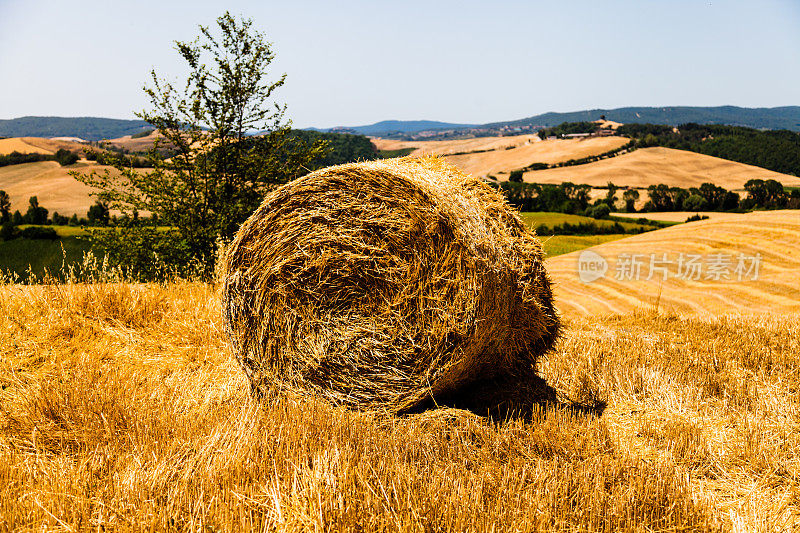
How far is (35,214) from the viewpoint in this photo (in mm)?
33750

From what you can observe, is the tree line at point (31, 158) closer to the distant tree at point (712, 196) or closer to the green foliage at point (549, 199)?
the green foliage at point (549, 199)

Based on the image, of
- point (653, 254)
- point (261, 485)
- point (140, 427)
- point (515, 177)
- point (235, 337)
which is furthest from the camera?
point (515, 177)

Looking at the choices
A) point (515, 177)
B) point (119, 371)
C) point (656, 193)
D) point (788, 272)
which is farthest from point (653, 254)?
point (515, 177)

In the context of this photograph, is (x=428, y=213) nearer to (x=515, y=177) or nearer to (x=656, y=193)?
(x=656, y=193)

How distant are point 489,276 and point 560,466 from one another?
1405 mm

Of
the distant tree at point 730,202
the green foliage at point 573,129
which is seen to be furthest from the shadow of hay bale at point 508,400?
the green foliage at point 573,129

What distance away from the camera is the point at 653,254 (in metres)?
10.4

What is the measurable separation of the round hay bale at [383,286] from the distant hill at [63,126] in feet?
421

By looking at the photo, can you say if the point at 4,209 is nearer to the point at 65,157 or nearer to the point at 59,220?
the point at 59,220

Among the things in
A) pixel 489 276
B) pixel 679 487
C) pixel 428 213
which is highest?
pixel 428 213

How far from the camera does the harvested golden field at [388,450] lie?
8.55 feet

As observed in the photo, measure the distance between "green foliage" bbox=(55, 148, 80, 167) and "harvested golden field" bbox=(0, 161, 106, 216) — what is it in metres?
0.50

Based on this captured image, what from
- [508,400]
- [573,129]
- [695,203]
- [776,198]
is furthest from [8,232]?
[573,129]

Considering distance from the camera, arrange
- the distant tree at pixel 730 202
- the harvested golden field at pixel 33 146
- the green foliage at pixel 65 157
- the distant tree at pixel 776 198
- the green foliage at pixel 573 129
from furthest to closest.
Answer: the green foliage at pixel 573 129
the harvested golden field at pixel 33 146
the green foliage at pixel 65 157
the distant tree at pixel 730 202
the distant tree at pixel 776 198
